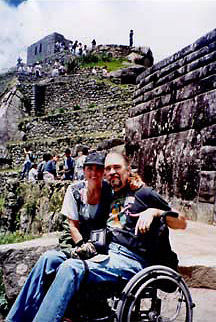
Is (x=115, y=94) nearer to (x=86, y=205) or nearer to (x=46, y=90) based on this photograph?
(x=46, y=90)

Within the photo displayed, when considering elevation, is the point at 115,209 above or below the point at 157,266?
above

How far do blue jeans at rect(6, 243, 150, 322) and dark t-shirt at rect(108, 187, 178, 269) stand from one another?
60 mm

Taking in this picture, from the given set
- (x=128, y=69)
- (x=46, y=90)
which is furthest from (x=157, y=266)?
(x=46, y=90)

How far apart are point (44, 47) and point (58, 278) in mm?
50671

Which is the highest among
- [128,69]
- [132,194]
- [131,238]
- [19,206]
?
[128,69]

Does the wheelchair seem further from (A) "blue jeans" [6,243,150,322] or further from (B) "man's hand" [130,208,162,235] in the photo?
(B) "man's hand" [130,208,162,235]

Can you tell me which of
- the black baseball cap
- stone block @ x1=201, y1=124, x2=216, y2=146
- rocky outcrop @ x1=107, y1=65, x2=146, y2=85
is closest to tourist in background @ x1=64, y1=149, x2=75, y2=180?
stone block @ x1=201, y1=124, x2=216, y2=146

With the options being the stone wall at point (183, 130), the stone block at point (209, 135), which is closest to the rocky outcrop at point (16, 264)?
the stone wall at point (183, 130)

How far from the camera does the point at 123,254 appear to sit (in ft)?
9.10

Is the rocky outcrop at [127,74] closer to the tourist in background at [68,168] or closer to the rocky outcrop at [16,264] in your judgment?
the tourist in background at [68,168]

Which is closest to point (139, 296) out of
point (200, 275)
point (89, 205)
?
point (89, 205)

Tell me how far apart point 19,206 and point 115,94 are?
543 inches

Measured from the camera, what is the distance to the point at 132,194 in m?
2.94

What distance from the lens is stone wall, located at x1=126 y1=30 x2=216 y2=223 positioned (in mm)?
6086
